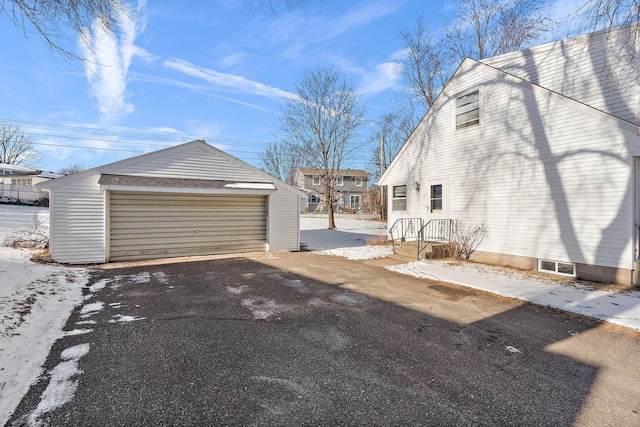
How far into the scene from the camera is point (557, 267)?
7.59 m

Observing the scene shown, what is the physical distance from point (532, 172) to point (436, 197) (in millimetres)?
3248

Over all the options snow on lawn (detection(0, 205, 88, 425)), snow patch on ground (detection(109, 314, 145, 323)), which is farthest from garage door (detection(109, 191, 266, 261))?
snow patch on ground (detection(109, 314, 145, 323))

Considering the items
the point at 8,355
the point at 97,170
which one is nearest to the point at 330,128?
the point at 97,170

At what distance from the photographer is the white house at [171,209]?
9.31m

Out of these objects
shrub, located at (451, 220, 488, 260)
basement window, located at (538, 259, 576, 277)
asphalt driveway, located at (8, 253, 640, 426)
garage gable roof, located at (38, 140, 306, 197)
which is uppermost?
garage gable roof, located at (38, 140, 306, 197)

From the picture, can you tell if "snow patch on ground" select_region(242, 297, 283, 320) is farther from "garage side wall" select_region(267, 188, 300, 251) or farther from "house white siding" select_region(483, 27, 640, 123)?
"house white siding" select_region(483, 27, 640, 123)

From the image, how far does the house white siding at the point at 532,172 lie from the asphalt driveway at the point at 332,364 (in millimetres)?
3276

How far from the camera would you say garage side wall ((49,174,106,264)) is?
9047 millimetres

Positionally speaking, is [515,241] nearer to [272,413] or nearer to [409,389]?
[409,389]

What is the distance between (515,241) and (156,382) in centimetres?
887

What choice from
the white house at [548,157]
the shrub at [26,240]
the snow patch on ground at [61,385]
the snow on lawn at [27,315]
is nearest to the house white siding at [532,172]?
the white house at [548,157]

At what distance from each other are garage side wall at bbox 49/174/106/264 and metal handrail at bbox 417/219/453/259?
9.96m

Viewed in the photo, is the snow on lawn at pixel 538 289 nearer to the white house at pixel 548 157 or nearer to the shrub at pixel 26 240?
the white house at pixel 548 157

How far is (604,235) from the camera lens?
670 centimetres
